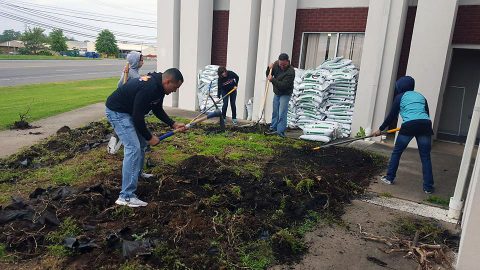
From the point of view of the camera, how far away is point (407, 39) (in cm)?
884

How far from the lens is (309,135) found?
321 inches

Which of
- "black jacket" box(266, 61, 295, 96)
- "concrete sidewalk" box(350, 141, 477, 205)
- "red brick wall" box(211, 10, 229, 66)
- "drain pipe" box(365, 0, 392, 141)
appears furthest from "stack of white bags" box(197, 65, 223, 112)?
"concrete sidewalk" box(350, 141, 477, 205)

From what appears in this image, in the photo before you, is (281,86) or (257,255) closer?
(257,255)

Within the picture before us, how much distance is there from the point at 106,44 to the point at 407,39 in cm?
8107

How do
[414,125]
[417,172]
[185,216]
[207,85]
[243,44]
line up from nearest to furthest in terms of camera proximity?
[185,216] → [414,125] → [417,172] → [243,44] → [207,85]

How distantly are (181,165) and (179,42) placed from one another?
7.73 meters

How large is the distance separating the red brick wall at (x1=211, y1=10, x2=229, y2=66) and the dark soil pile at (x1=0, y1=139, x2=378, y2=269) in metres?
7.09

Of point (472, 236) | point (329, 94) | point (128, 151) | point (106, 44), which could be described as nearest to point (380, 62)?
point (329, 94)

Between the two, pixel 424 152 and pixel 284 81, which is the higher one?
pixel 284 81

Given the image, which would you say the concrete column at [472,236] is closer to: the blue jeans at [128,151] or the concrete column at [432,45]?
the blue jeans at [128,151]

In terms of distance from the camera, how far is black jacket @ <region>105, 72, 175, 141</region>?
4.04 metres

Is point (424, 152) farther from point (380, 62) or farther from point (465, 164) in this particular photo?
point (380, 62)

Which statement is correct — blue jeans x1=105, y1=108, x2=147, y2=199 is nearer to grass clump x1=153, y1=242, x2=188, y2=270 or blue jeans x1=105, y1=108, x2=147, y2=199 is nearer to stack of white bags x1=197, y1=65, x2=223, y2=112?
grass clump x1=153, y1=242, x2=188, y2=270

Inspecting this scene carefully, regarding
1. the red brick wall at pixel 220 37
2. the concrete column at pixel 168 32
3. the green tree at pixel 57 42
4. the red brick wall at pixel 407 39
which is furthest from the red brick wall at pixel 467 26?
the green tree at pixel 57 42
